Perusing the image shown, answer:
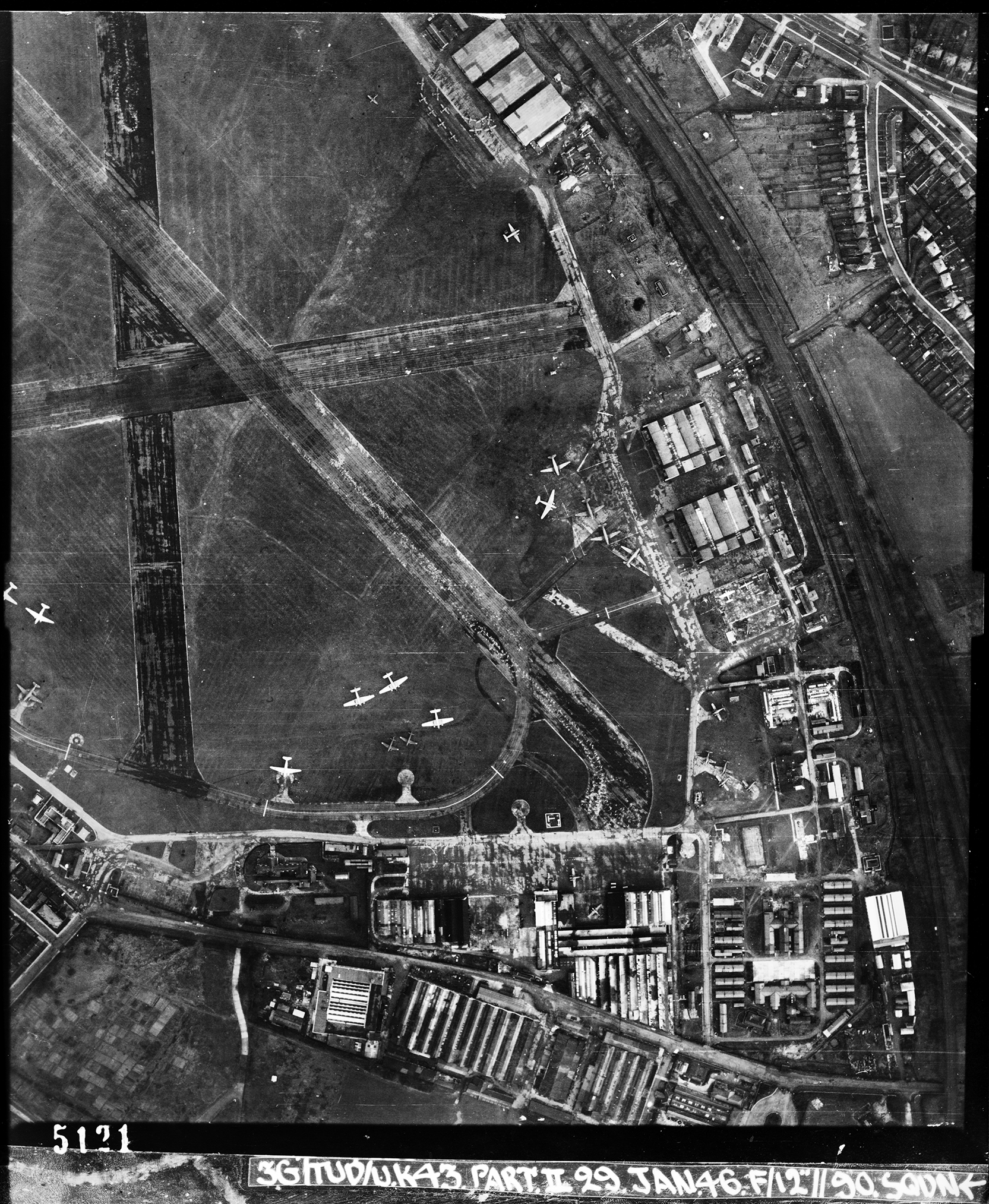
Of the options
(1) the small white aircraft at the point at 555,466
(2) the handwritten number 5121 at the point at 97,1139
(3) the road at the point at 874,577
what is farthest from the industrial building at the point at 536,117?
(2) the handwritten number 5121 at the point at 97,1139

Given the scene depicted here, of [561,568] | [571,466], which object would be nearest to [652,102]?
[571,466]

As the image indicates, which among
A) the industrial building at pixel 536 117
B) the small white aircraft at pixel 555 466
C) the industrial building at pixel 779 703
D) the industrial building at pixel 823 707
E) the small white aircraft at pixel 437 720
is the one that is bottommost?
the industrial building at pixel 823 707

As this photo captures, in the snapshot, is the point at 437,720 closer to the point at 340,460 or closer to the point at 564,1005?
the point at 340,460

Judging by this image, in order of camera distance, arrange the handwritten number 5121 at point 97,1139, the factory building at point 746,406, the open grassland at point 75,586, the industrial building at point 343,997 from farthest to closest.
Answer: the factory building at point 746,406 → the open grassland at point 75,586 → the industrial building at point 343,997 → the handwritten number 5121 at point 97,1139

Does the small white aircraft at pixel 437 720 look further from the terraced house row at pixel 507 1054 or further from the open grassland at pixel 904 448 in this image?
the open grassland at pixel 904 448

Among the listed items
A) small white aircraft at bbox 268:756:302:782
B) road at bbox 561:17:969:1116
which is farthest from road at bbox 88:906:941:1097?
small white aircraft at bbox 268:756:302:782

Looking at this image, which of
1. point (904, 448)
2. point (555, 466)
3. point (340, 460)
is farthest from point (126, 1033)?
point (904, 448)

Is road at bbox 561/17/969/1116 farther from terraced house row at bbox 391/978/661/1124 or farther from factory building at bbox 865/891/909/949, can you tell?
terraced house row at bbox 391/978/661/1124
